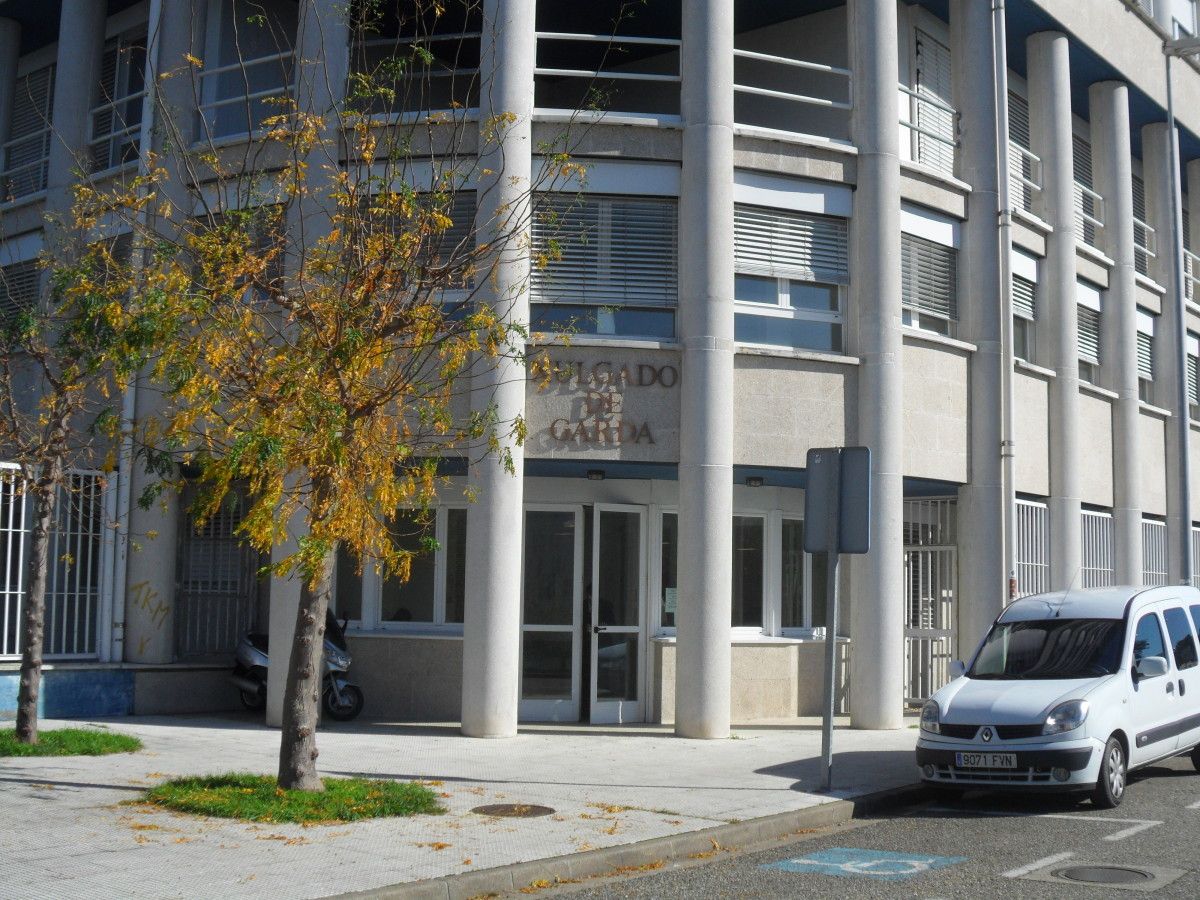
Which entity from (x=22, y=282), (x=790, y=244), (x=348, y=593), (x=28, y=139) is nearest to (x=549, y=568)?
(x=348, y=593)

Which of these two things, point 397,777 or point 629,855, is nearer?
point 629,855

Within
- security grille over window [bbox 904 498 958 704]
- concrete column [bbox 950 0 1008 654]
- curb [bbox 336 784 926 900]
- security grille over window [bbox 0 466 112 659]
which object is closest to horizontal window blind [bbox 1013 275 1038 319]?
concrete column [bbox 950 0 1008 654]

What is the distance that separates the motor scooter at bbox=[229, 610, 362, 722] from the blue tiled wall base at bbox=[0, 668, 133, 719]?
1.30 m

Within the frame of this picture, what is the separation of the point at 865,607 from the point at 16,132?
15.4 m

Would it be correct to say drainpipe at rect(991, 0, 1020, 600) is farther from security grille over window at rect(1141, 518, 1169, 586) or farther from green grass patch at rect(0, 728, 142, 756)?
Result: green grass patch at rect(0, 728, 142, 756)

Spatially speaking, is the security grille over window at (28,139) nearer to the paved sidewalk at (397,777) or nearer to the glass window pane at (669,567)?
the paved sidewalk at (397,777)

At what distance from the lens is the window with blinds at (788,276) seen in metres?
16.6

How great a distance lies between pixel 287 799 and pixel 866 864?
4004 millimetres

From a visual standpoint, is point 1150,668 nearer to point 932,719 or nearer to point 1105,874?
point 932,719

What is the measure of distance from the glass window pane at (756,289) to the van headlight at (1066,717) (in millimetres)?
7057

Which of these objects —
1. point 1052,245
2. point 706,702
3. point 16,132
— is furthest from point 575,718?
point 16,132

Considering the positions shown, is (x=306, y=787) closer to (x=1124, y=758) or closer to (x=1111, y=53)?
(x=1124, y=758)

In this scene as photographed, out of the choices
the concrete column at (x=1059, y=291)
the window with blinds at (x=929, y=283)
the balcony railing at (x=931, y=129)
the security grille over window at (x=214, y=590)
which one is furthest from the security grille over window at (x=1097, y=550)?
the security grille over window at (x=214, y=590)

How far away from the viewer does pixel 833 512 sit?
38.2 feet
